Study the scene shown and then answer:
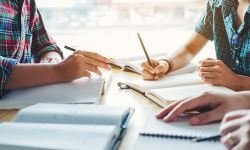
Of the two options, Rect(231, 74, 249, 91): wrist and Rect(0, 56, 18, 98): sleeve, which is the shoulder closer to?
Rect(231, 74, 249, 91): wrist

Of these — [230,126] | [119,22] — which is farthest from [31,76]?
[119,22]

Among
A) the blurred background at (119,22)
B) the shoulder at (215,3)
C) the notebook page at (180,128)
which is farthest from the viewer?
the blurred background at (119,22)

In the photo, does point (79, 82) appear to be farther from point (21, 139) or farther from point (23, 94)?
point (21, 139)

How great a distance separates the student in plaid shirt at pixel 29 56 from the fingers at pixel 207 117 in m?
0.47

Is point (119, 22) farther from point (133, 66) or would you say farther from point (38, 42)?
point (133, 66)

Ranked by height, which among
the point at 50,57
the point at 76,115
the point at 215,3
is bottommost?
the point at 50,57

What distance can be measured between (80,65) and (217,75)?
410 millimetres

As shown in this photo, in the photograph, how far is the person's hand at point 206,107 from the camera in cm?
72

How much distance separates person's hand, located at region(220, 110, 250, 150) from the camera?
0.55 meters

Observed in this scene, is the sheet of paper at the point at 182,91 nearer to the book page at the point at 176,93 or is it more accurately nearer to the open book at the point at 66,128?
the book page at the point at 176,93

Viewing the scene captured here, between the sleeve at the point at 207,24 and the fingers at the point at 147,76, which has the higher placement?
the sleeve at the point at 207,24

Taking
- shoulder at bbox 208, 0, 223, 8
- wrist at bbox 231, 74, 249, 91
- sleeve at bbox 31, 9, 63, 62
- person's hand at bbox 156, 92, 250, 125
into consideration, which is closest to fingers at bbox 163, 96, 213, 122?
person's hand at bbox 156, 92, 250, 125

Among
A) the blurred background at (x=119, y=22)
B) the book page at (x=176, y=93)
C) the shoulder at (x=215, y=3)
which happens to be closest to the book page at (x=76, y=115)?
the book page at (x=176, y=93)

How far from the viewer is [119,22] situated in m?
2.10
